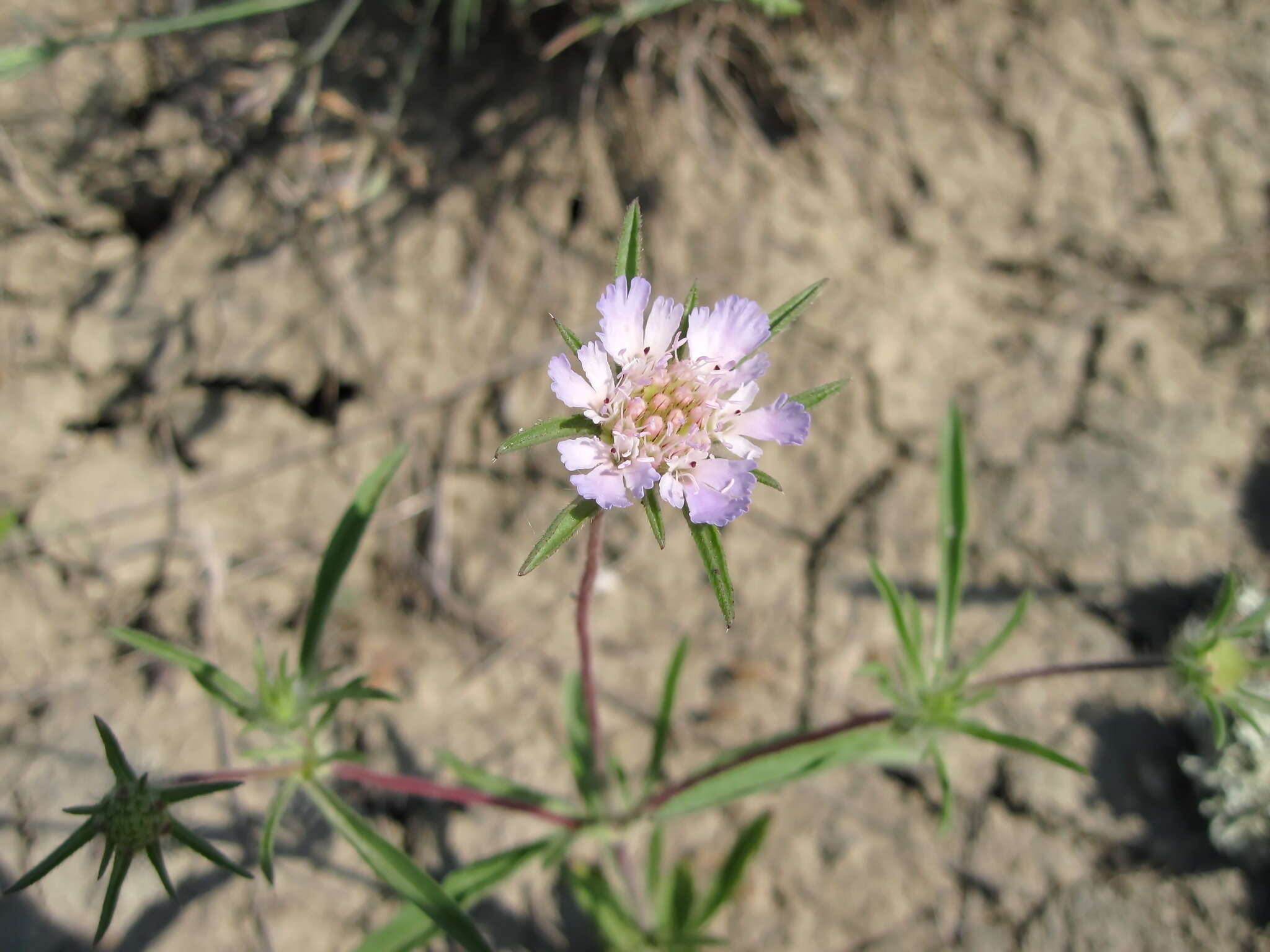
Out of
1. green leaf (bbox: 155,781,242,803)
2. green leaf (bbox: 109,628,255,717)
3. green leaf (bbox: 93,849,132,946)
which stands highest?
green leaf (bbox: 109,628,255,717)

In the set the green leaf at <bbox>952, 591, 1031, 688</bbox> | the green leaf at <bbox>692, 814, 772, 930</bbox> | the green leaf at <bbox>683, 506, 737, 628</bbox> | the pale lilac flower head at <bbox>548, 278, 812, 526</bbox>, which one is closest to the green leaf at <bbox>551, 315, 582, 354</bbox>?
the pale lilac flower head at <bbox>548, 278, 812, 526</bbox>

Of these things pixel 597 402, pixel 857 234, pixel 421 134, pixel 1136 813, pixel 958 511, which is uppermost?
pixel 857 234

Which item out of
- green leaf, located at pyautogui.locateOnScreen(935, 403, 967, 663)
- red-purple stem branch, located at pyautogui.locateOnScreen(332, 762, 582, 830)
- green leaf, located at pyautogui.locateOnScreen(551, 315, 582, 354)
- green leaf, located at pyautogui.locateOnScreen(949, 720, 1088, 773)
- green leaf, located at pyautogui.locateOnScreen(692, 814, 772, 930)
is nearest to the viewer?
green leaf, located at pyautogui.locateOnScreen(551, 315, 582, 354)

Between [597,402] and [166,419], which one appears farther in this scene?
[166,419]

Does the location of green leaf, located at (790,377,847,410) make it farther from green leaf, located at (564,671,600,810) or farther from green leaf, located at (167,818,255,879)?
green leaf, located at (167,818,255,879)

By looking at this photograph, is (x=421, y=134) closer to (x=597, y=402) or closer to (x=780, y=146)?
(x=780, y=146)

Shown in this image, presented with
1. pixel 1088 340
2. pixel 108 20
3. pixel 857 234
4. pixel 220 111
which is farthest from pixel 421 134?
pixel 1088 340

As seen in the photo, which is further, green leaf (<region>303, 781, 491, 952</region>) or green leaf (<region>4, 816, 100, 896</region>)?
green leaf (<region>303, 781, 491, 952</region>)

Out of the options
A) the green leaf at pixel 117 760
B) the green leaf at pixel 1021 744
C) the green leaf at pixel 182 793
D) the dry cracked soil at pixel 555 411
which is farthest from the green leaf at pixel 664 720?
the green leaf at pixel 117 760

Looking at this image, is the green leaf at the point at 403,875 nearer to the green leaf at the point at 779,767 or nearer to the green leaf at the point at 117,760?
the green leaf at the point at 117,760
